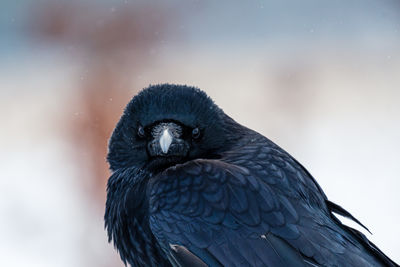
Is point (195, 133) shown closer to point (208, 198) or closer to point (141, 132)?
point (141, 132)

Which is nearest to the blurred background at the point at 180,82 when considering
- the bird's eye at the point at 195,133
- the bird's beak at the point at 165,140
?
the bird's eye at the point at 195,133

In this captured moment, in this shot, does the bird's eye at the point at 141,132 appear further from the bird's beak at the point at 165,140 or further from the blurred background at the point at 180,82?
the blurred background at the point at 180,82

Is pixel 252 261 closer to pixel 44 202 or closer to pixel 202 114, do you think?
pixel 202 114

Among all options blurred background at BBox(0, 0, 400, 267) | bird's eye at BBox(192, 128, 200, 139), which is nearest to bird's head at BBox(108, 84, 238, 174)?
bird's eye at BBox(192, 128, 200, 139)

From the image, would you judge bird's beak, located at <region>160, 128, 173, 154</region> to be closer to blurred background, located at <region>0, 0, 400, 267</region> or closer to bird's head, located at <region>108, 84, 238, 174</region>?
bird's head, located at <region>108, 84, 238, 174</region>

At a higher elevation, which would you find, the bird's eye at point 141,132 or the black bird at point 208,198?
the bird's eye at point 141,132
